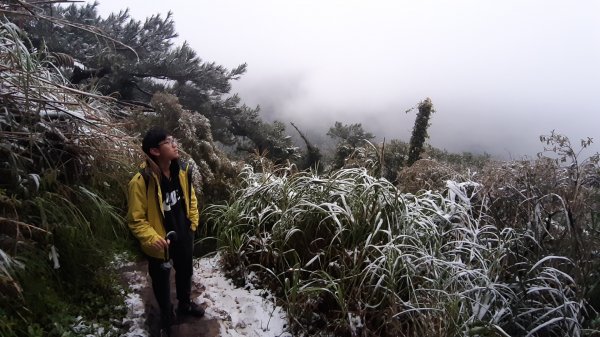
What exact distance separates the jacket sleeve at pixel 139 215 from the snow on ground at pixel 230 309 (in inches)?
30.5

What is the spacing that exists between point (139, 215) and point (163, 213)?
17 cm

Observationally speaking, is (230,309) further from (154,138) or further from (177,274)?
(154,138)

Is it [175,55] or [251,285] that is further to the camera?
[175,55]

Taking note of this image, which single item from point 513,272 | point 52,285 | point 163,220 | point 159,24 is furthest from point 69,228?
point 159,24

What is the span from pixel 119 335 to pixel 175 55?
6.46 m

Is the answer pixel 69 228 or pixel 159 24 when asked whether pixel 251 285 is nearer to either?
pixel 69 228

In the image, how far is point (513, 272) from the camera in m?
3.42

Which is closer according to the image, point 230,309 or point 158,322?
point 158,322

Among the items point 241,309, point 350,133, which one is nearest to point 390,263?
point 241,309

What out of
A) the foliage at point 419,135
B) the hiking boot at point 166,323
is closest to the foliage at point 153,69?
the foliage at point 419,135

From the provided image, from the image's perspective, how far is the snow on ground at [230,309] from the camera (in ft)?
9.84

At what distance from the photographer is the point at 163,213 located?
Result: 267 centimetres

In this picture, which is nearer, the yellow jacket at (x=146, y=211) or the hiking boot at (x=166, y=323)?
the yellow jacket at (x=146, y=211)

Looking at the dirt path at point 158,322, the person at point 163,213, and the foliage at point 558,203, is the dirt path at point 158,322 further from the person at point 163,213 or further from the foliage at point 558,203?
the foliage at point 558,203
